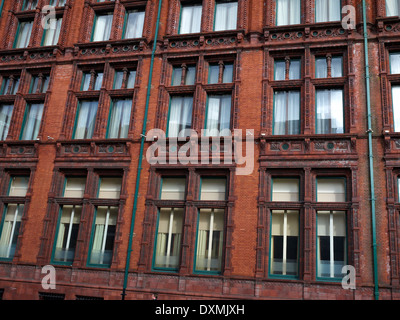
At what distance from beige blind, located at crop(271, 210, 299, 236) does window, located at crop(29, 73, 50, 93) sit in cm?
1409

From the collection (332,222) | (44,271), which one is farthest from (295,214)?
(44,271)

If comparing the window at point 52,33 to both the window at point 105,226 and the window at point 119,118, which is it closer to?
the window at point 119,118

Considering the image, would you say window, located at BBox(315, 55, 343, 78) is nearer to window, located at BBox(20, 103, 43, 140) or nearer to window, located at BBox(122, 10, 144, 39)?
window, located at BBox(122, 10, 144, 39)

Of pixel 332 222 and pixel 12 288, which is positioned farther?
pixel 12 288

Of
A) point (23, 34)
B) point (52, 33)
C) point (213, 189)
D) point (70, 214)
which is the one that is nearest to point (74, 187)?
point (70, 214)

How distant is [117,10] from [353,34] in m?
12.2

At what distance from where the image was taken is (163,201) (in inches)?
720

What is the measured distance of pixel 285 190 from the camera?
17328mm

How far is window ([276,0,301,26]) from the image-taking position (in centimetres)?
1964

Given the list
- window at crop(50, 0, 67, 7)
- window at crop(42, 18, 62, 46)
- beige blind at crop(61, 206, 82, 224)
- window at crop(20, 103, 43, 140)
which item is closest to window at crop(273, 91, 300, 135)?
beige blind at crop(61, 206, 82, 224)

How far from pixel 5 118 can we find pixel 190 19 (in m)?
11.4

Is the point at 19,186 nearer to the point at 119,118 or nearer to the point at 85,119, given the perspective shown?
the point at 85,119

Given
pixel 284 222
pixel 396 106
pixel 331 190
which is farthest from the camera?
pixel 396 106

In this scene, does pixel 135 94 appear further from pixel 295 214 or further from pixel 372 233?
pixel 372 233
